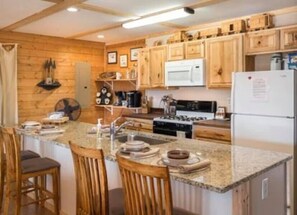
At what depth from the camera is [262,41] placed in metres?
3.77

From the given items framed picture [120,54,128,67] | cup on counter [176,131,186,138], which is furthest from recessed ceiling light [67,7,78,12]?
framed picture [120,54,128,67]

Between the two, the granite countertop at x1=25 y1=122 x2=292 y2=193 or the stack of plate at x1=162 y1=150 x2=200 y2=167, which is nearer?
the granite countertop at x1=25 y1=122 x2=292 y2=193

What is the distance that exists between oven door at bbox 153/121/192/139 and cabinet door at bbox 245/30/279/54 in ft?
4.49

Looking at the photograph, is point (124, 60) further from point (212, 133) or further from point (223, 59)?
point (212, 133)

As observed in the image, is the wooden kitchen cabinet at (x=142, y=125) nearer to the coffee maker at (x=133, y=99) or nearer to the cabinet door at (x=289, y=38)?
the coffee maker at (x=133, y=99)

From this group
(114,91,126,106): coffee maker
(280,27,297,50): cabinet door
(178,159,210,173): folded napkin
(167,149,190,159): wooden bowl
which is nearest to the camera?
(178,159,210,173): folded napkin

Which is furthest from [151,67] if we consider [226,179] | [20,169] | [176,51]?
[226,179]

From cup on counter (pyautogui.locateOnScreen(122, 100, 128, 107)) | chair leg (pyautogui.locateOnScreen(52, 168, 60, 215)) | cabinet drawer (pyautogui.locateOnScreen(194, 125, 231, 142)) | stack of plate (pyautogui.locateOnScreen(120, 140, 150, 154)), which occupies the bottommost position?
chair leg (pyautogui.locateOnScreen(52, 168, 60, 215))

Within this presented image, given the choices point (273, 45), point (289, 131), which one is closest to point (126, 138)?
point (289, 131)

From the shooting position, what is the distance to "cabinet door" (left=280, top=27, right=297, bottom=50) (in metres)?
3.49

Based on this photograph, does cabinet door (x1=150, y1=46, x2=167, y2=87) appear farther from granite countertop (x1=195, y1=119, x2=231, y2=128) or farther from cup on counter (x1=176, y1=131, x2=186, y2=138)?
granite countertop (x1=195, y1=119, x2=231, y2=128)

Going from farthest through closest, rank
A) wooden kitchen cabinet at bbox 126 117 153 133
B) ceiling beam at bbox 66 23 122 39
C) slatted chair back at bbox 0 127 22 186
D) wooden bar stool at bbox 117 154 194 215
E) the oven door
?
1. wooden kitchen cabinet at bbox 126 117 153 133
2. ceiling beam at bbox 66 23 122 39
3. the oven door
4. slatted chair back at bbox 0 127 22 186
5. wooden bar stool at bbox 117 154 194 215

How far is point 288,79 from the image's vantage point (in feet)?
10.3

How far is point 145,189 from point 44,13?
314cm
